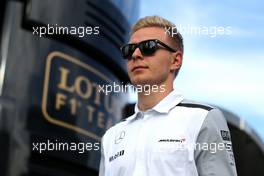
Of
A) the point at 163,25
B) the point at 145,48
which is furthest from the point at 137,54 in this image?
the point at 163,25

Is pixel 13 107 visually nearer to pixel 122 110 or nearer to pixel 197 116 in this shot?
pixel 122 110

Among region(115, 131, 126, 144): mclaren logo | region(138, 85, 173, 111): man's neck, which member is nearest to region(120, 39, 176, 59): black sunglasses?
region(138, 85, 173, 111): man's neck

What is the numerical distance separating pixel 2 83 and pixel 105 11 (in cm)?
166

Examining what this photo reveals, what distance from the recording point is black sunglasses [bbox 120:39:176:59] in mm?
2018

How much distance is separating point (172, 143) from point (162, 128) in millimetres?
108

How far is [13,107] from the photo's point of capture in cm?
504

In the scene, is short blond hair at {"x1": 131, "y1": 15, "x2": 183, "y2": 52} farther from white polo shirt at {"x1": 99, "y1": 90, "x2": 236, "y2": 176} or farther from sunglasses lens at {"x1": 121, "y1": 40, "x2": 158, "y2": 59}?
white polo shirt at {"x1": 99, "y1": 90, "x2": 236, "y2": 176}

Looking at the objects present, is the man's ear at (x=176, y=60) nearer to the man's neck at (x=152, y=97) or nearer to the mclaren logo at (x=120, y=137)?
the man's neck at (x=152, y=97)

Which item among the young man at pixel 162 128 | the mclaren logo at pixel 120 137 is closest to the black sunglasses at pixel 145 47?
the young man at pixel 162 128

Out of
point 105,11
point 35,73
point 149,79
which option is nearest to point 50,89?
point 35,73

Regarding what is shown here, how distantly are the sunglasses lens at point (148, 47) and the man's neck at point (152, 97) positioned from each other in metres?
0.15

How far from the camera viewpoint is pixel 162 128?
6.38ft

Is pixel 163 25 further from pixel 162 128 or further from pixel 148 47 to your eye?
pixel 162 128

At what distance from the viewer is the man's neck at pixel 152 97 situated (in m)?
2.02
